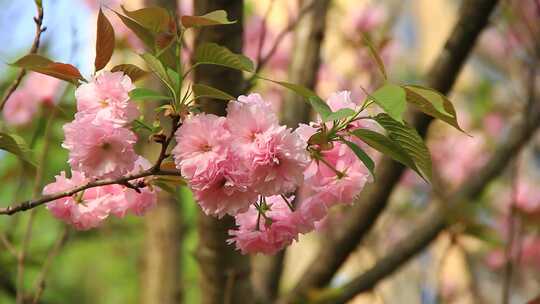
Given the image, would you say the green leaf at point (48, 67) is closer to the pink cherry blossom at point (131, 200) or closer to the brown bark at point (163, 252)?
the pink cherry blossom at point (131, 200)

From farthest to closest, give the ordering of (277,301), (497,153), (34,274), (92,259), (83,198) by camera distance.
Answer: (92,259) < (34,274) < (497,153) < (277,301) < (83,198)

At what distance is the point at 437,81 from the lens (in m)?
1.05

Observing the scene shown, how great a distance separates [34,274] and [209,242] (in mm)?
2660

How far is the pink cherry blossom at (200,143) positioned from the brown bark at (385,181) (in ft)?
1.98

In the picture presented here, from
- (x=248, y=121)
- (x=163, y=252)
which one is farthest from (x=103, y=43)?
(x=163, y=252)

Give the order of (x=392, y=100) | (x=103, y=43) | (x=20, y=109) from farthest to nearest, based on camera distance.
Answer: (x=20, y=109), (x=103, y=43), (x=392, y=100)

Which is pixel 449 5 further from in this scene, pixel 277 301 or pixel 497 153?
pixel 277 301

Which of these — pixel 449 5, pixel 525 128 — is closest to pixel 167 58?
pixel 525 128

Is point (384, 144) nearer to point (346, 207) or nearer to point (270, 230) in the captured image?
point (270, 230)

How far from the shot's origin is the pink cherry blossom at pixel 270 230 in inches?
21.9

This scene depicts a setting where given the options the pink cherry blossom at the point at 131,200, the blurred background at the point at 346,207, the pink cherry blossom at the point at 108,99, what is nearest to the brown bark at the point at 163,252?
the blurred background at the point at 346,207

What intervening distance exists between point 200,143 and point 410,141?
0.14 metres

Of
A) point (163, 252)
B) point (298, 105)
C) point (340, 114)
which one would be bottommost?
point (163, 252)

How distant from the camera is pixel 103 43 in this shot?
0.53 meters
